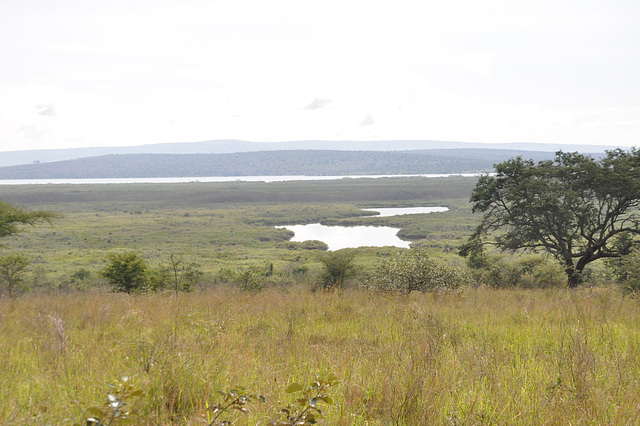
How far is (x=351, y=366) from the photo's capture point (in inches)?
170

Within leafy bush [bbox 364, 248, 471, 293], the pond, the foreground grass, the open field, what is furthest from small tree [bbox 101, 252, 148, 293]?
the pond

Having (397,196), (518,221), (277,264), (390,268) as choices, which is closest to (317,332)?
(390,268)

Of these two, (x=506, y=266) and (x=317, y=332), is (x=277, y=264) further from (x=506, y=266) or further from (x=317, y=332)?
(x=317, y=332)

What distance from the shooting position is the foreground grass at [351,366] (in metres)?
3.32

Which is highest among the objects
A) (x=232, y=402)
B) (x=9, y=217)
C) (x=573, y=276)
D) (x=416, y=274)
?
(x=232, y=402)

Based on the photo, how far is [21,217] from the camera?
86.7 ft

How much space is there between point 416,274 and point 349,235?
59980 mm

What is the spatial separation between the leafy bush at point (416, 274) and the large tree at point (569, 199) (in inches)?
338

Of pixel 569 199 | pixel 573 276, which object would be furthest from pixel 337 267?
pixel 569 199

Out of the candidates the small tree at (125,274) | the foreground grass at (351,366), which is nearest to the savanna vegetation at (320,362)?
the foreground grass at (351,366)

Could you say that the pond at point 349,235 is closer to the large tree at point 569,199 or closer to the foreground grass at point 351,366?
the large tree at point 569,199

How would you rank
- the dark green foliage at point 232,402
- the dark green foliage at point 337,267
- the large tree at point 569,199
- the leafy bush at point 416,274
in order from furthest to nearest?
the dark green foliage at point 337,267 → the large tree at point 569,199 → the leafy bush at point 416,274 → the dark green foliage at point 232,402

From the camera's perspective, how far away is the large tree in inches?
877

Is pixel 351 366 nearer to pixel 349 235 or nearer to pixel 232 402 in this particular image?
pixel 232 402
